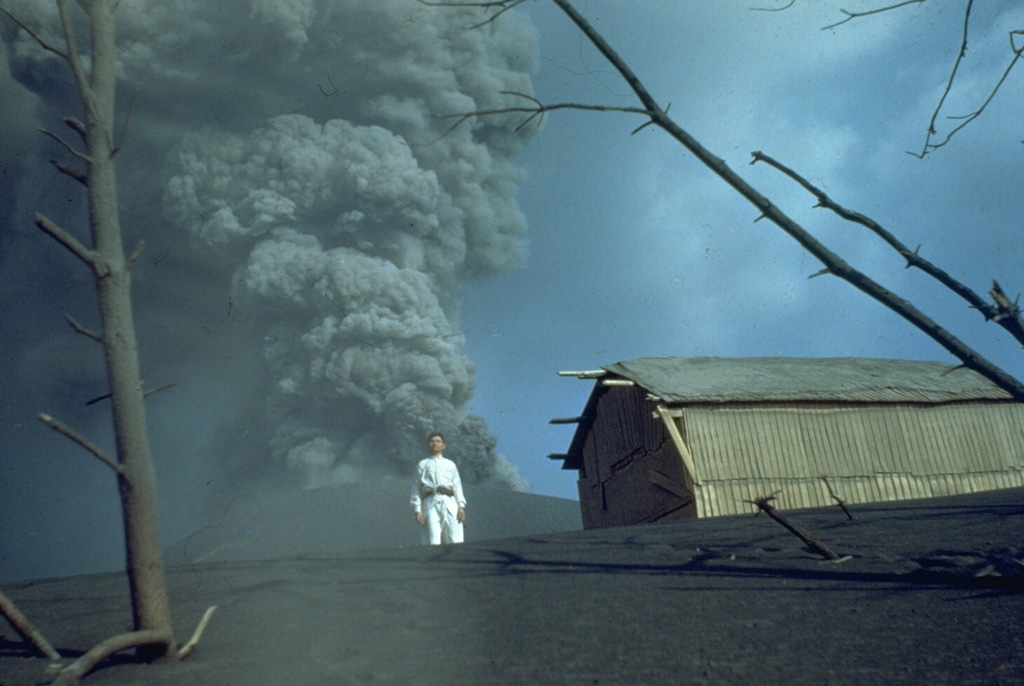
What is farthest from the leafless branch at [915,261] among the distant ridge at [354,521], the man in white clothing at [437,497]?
the distant ridge at [354,521]

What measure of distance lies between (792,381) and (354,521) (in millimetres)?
27362

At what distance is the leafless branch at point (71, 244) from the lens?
9.39ft

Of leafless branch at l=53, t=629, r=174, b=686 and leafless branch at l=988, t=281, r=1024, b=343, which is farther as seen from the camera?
leafless branch at l=53, t=629, r=174, b=686

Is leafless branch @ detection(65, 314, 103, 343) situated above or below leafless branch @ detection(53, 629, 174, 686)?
above

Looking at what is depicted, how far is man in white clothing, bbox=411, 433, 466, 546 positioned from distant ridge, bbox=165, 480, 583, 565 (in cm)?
2310

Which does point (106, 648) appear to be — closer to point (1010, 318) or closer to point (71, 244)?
point (71, 244)

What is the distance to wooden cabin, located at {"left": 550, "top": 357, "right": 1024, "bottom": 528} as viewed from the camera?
13859 mm

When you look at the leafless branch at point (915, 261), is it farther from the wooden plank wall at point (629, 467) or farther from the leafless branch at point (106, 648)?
the wooden plank wall at point (629, 467)

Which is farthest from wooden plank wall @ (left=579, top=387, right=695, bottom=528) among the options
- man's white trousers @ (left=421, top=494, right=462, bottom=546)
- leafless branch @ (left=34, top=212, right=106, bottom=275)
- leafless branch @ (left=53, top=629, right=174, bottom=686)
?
leafless branch @ (left=34, top=212, right=106, bottom=275)

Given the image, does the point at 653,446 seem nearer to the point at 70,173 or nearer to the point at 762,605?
the point at 762,605

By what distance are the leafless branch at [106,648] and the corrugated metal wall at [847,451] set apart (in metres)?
11.4

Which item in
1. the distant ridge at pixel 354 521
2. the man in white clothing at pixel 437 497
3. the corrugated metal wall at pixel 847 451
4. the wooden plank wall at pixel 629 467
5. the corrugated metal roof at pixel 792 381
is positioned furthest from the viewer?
the distant ridge at pixel 354 521

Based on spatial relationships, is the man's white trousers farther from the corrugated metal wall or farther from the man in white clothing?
the corrugated metal wall

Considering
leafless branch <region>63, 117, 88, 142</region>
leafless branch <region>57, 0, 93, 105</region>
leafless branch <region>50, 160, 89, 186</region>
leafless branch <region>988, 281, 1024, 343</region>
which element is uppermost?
leafless branch <region>57, 0, 93, 105</region>
